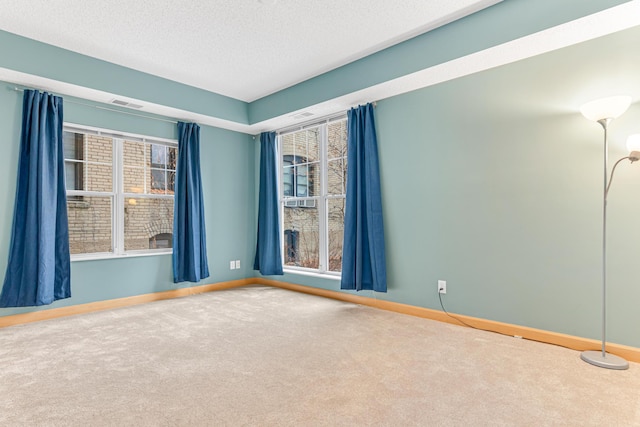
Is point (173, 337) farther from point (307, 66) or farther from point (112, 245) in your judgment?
point (307, 66)

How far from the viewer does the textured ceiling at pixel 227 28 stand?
2.73m

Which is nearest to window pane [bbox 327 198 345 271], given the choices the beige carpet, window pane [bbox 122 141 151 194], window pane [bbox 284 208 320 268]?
window pane [bbox 284 208 320 268]

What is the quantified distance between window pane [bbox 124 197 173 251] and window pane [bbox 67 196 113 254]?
210 mm

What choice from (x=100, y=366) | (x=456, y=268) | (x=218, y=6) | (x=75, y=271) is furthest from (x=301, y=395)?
(x=75, y=271)

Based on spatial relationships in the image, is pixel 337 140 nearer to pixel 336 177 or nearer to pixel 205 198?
pixel 336 177

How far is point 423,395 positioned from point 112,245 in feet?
12.8

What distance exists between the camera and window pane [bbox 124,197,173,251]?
14.5 ft

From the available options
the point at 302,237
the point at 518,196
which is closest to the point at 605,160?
the point at 518,196

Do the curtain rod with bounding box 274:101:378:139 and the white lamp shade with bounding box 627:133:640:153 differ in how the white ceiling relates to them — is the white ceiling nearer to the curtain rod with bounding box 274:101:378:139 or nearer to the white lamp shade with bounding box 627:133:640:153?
the curtain rod with bounding box 274:101:378:139

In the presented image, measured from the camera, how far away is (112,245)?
165 inches

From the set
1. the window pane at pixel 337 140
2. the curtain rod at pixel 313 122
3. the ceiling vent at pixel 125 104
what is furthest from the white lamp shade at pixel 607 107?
the ceiling vent at pixel 125 104

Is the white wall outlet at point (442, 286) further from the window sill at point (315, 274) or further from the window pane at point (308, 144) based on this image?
the window pane at point (308, 144)

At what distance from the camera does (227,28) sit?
3051mm

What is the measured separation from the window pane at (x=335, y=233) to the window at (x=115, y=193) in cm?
221
